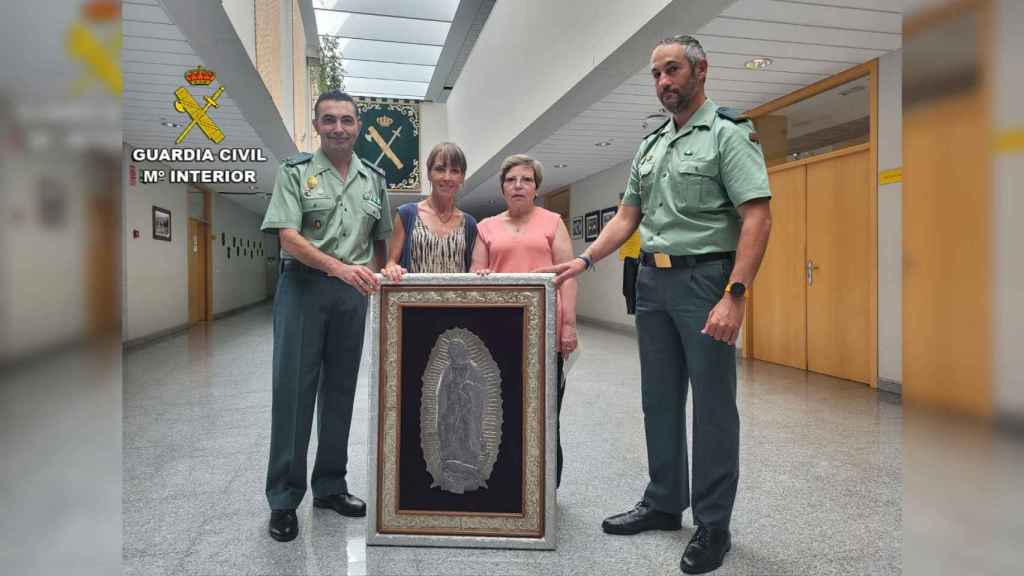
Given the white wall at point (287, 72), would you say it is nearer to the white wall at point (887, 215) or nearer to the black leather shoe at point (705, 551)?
the white wall at point (887, 215)

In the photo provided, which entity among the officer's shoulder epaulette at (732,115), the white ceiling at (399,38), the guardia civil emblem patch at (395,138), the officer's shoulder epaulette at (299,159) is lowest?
the officer's shoulder epaulette at (299,159)

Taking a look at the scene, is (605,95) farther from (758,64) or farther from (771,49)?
(771,49)

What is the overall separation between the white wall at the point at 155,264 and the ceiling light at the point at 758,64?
21.3 ft

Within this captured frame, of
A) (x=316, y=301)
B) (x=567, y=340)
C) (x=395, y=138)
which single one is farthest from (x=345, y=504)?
(x=395, y=138)

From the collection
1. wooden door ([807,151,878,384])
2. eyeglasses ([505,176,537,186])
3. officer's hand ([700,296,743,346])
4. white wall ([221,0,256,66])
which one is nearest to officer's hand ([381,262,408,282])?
eyeglasses ([505,176,537,186])

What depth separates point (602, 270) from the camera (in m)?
9.91

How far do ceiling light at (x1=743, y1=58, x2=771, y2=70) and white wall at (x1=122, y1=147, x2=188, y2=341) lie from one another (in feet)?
21.3

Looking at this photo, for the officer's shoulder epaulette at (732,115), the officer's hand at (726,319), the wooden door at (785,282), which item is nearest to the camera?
the officer's hand at (726,319)

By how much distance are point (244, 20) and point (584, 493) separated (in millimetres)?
4731

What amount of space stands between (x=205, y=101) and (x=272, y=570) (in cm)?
536

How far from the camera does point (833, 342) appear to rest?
203 inches
